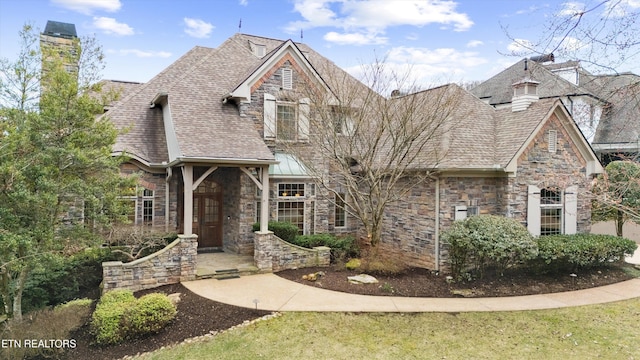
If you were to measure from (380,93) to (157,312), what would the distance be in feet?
31.2

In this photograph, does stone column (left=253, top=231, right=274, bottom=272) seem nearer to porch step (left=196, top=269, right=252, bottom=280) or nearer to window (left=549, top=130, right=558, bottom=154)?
porch step (left=196, top=269, right=252, bottom=280)

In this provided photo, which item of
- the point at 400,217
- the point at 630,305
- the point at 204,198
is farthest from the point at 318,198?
the point at 630,305

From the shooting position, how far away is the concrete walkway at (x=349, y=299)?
1010 cm

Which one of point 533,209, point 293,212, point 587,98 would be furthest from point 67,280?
point 587,98

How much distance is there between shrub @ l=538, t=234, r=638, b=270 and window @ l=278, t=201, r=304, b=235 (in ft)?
28.0

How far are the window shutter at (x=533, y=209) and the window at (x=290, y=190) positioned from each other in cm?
833

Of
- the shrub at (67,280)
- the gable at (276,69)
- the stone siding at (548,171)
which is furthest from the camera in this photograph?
the gable at (276,69)

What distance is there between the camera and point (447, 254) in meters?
13.4

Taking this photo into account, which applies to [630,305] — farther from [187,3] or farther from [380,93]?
[187,3]

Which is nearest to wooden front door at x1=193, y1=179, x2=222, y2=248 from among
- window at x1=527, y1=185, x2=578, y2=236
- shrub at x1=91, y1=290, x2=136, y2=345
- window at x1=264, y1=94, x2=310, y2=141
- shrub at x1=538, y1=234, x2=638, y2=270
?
window at x1=264, y1=94, x2=310, y2=141

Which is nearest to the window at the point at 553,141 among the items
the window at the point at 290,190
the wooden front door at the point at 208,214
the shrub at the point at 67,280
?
the window at the point at 290,190

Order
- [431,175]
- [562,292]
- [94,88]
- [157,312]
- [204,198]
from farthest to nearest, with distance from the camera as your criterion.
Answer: [204,198]
[431,175]
[562,292]
[94,88]
[157,312]

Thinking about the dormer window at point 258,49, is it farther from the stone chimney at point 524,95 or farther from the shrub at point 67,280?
the shrub at point 67,280

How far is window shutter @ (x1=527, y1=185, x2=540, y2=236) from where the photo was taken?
1395 cm
